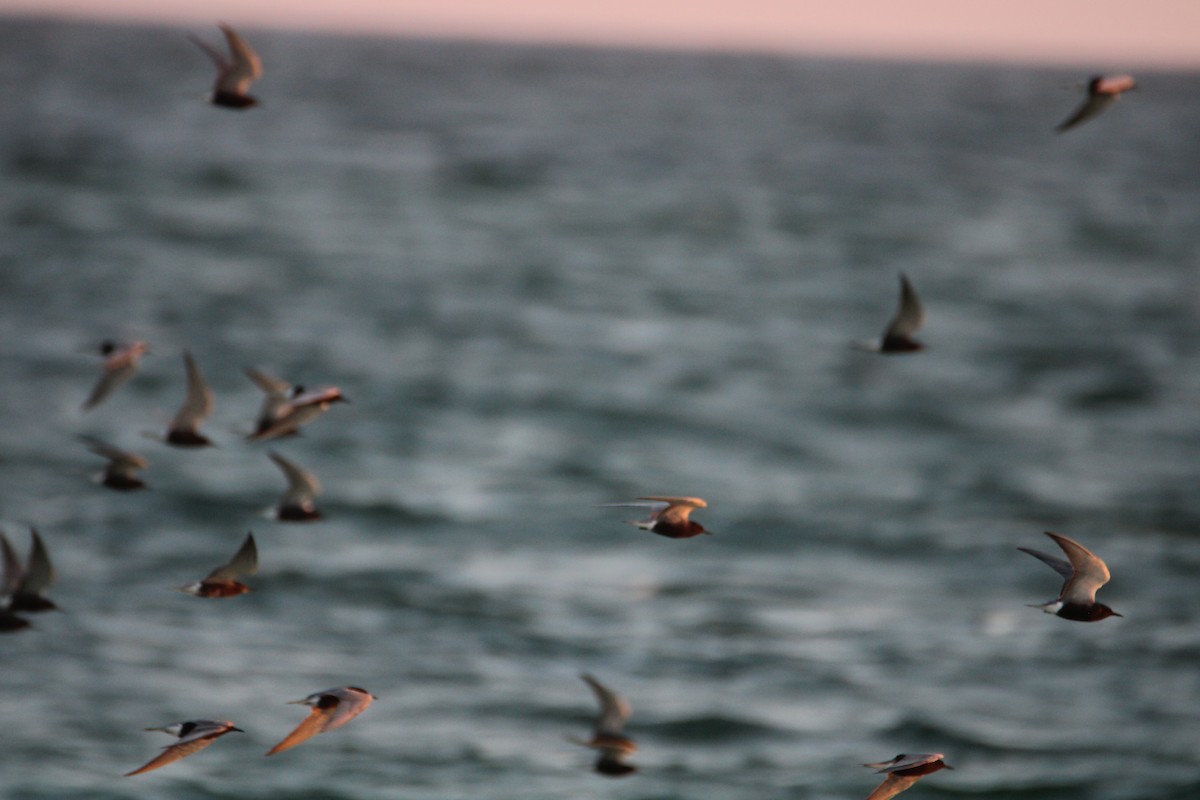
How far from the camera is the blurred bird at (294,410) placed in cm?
850

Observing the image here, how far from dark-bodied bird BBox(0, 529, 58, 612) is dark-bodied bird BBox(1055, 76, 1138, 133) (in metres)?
6.57

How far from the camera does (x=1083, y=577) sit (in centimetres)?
777

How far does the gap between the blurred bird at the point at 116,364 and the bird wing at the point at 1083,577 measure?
570 cm

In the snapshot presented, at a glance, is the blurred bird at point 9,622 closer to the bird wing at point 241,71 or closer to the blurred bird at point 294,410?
the blurred bird at point 294,410

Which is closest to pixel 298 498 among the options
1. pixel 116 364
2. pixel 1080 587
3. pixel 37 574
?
pixel 116 364

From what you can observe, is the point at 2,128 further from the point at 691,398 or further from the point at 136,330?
the point at 691,398

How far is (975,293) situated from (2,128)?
50.0 m

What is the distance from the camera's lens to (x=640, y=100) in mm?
127188

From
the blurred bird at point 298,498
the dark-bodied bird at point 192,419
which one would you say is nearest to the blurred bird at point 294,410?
the dark-bodied bird at point 192,419

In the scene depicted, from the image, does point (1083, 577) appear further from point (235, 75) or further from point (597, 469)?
point (597, 469)

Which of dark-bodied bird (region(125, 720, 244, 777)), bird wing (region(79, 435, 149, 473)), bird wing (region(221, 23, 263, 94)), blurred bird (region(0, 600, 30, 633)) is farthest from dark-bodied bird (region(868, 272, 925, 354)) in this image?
Answer: blurred bird (region(0, 600, 30, 633))

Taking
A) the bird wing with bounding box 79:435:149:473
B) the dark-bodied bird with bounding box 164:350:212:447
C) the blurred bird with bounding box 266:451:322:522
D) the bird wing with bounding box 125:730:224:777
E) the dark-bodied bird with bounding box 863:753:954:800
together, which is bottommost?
the bird wing with bounding box 125:730:224:777

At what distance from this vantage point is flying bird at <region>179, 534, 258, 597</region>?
8117 mm

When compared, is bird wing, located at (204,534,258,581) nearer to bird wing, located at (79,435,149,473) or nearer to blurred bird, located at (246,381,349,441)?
blurred bird, located at (246,381,349,441)
